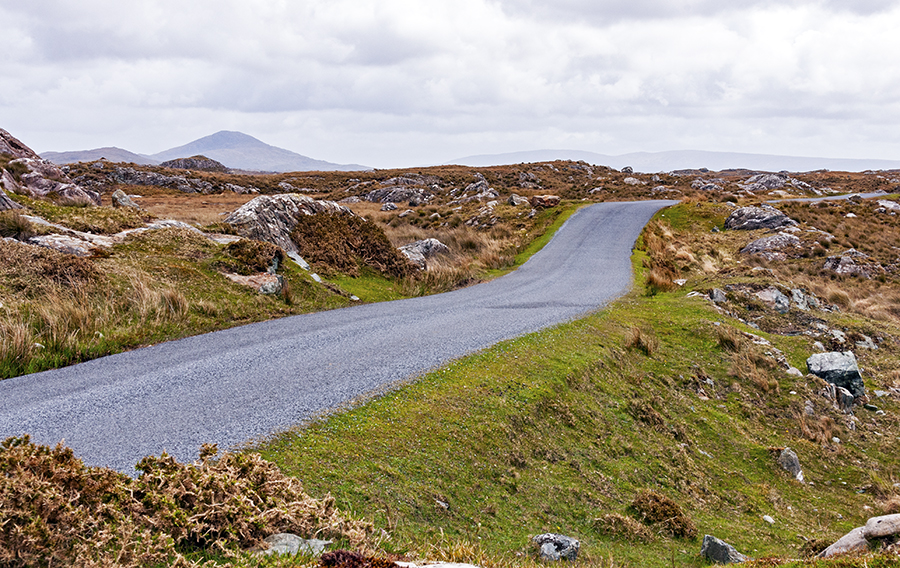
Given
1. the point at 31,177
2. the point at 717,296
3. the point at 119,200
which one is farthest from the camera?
the point at 119,200

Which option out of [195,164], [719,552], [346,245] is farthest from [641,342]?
[195,164]

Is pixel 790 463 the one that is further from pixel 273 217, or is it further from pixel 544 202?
pixel 544 202

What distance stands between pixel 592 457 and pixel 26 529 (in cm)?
716

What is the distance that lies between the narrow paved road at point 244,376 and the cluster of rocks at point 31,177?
13296 millimetres

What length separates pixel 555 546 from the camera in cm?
568

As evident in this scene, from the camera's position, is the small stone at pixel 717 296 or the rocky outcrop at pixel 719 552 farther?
the small stone at pixel 717 296

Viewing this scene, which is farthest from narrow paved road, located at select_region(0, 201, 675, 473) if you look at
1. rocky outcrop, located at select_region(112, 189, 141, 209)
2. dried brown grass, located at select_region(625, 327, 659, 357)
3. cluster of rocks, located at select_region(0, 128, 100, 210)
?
cluster of rocks, located at select_region(0, 128, 100, 210)

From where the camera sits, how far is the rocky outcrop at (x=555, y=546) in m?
5.55

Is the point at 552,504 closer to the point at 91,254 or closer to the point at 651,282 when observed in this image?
the point at 91,254

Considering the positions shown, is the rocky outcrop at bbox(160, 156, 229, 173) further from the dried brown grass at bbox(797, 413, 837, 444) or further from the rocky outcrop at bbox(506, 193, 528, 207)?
the dried brown grass at bbox(797, 413, 837, 444)

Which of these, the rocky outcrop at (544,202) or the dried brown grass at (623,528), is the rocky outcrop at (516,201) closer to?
the rocky outcrop at (544,202)

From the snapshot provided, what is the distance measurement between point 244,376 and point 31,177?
19.9 meters

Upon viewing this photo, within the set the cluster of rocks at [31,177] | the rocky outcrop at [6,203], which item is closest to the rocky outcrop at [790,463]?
the rocky outcrop at [6,203]

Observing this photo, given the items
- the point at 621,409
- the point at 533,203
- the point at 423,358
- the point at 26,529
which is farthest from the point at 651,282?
the point at 533,203
